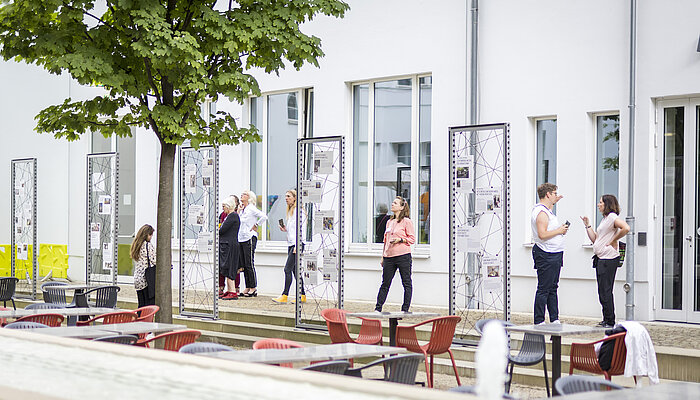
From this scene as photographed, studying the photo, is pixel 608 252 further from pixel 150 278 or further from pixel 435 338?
pixel 150 278

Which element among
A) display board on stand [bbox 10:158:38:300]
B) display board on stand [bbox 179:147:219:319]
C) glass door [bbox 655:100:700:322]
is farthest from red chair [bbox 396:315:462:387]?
display board on stand [bbox 10:158:38:300]

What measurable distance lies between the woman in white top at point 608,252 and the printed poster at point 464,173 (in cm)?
172

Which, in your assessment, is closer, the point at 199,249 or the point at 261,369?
the point at 261,369

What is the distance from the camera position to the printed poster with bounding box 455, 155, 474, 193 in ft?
31.9

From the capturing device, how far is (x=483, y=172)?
506 inches

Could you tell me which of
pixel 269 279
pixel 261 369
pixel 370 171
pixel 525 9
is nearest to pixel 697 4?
pixel 525 9

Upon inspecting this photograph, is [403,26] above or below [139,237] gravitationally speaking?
above

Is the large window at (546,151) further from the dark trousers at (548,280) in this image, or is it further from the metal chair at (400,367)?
the metal chair at (400,367)

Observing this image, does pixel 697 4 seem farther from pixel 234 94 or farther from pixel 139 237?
pixel 139 237

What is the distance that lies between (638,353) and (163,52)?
16.9 feet

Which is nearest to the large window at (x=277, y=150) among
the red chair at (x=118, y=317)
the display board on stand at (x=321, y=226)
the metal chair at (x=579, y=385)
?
the display board on stand at (x=321, y=226)

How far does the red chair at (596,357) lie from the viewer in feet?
23.4

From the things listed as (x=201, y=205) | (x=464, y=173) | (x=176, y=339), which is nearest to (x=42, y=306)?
(x=201, y=205)

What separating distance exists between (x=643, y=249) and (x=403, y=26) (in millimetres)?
5207
